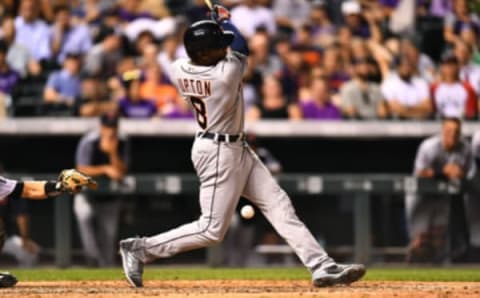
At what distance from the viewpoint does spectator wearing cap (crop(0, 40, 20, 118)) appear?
46.8 ft

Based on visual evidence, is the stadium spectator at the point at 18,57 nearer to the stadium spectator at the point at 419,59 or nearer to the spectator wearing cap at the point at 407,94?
the spectator wearing cap at the point at 407,94

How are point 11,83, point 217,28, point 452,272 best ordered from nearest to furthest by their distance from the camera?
point 217,28 < point 452,272 < point 11,83

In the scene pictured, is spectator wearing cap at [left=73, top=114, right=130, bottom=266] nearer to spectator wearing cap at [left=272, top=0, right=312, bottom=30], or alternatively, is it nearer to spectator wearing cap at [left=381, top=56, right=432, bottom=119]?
spectator wearing cap at [left=381, top=56, right=432, bottom=119]

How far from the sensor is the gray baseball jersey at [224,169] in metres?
8.78

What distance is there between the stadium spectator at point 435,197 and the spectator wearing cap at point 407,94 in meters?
0.92

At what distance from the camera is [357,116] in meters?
14.6

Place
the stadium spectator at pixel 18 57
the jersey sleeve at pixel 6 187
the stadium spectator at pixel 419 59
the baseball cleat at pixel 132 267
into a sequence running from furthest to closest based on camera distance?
the stadium spectator at pixel 419 59, the stadium spectator at pixel 18 57, the baseball cleat at pixel 132 267, the jersey sleeve at pixel 6 187

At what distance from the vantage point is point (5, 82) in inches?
566

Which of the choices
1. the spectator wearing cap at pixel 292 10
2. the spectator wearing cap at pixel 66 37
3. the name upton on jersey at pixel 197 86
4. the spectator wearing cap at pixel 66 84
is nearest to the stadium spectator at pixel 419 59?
the spectator wearing cap at pixel 292 10

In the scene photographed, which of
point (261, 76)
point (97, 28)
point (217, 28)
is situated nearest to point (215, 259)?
point (261, 76)

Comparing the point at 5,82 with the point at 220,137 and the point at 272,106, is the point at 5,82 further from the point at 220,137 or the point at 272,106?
the point at 220,137

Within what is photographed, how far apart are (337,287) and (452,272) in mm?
3365

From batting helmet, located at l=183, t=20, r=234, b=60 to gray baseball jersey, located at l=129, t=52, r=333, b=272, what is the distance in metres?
0.12

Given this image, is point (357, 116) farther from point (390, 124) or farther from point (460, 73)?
point (460, 73)
